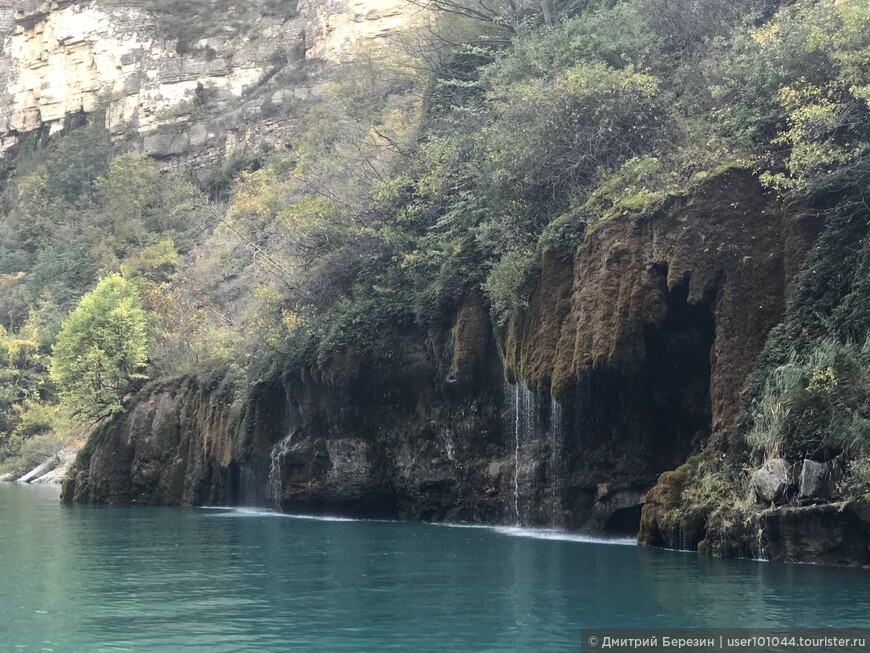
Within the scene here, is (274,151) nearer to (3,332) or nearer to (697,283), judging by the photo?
(3,332)

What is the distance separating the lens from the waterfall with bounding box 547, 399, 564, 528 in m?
28.1

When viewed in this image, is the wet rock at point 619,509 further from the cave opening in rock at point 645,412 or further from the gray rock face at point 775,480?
the gray rock face at point 775,480

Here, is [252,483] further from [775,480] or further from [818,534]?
[818,534]

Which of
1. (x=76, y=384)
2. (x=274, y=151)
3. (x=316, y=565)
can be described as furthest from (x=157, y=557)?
(x=274, y=151)

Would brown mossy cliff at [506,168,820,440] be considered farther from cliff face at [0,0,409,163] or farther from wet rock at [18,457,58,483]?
cliff face at [0,0,409,163]

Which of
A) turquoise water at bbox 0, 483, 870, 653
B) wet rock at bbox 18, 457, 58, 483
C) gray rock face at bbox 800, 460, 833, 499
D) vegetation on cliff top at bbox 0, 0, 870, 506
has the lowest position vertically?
turquoise water at bbox 0, 483, 870, 653

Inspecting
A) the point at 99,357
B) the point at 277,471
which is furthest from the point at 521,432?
the point at 99,357

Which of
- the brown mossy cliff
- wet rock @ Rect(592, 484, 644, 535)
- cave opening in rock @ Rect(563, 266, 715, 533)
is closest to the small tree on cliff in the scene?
the brown mossy cliff

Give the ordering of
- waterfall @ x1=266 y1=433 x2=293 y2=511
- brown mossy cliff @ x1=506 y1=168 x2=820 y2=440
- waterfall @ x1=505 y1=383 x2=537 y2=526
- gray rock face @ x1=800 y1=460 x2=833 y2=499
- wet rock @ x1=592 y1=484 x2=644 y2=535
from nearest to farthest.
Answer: gray rock face @ x1=800 y1=460 x2=833 y2=499, brown mossy cliff @ x1=506 y1=168 x2=820 y2=440, wet rock @ x1=592 y1=484 x2=644 y2=535, waterfall @ x1=505 y1=383 x2=537 y2=526, waterfall @ x1=266 y1=433 x2=293 y2=511

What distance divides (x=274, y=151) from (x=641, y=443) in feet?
196

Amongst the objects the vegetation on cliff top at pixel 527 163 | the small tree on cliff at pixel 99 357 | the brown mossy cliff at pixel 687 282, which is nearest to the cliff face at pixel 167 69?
the vegetation on cliff top at pixel 527 163

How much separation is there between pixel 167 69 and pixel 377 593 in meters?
89.2

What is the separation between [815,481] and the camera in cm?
1931

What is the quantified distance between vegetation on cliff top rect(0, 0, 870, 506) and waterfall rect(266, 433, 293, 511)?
2.48 metres
